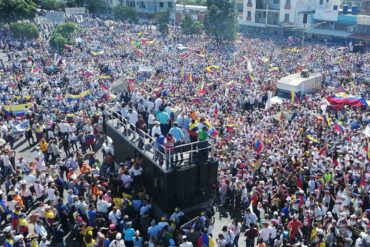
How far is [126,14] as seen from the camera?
6462 cm

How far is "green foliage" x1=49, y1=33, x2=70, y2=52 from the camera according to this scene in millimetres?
39844

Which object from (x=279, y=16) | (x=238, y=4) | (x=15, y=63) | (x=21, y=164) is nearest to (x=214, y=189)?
(x=21, y=164)

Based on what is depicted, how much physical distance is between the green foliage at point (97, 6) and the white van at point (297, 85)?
Result: 5091 centimetres

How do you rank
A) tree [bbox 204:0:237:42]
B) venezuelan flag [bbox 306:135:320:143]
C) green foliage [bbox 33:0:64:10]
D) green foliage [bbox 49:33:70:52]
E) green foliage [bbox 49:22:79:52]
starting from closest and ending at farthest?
venezuelan flag [bbox 306:135:320:143]
green foliage [bbox 49:33:70:52]
green foliage [bbox 49:22:79:52]
tree [bbox 204:0:237:42]
green foliage [bbox 33:0:64:10]

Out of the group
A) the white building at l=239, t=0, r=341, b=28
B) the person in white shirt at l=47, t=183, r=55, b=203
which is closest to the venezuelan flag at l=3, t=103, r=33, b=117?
the person in white shirt at l=47, t=183, r=55, b=203

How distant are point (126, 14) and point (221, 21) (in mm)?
21771

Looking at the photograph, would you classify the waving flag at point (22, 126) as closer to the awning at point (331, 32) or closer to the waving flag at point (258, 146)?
the waving flag at point (258, 146)

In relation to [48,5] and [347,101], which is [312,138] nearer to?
[347,101]

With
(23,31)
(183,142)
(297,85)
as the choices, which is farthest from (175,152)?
(23,31)

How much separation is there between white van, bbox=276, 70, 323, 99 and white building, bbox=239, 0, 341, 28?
31.0 m

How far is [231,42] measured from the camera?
1973 inches

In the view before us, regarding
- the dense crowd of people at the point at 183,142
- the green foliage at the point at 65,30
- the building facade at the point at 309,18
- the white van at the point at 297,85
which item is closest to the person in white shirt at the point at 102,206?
the dense crowd of people at the point at 183,142

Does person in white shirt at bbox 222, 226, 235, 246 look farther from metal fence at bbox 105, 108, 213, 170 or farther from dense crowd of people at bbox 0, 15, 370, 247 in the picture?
metal fence at bbox 105, 108, 213, 170

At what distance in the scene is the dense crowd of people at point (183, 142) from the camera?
445 inches
